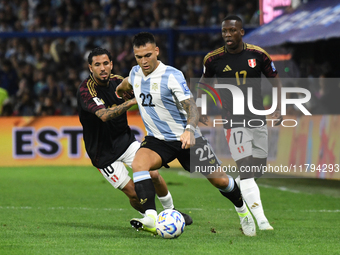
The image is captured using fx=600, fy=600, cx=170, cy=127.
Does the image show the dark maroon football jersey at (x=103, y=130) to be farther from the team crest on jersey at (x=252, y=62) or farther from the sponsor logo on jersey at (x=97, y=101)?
the team crest on jersey at (x=252, y=62)

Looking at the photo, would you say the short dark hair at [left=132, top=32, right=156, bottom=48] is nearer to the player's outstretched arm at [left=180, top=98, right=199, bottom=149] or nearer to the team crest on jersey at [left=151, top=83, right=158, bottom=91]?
the team crest on jersey at [left=151, top=83, right=158, bottom=91]

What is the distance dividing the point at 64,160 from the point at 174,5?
6219 millimetres

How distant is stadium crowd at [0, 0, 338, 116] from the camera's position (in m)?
15.6

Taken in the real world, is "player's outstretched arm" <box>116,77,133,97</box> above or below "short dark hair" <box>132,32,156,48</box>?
below

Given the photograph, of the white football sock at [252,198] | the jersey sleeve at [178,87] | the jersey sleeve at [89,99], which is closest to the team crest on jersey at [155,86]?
the jersey sleeve at [178,87]

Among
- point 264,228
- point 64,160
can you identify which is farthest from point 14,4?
point 264,228

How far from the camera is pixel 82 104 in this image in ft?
21.6

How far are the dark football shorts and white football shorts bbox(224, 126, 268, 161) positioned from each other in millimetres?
564

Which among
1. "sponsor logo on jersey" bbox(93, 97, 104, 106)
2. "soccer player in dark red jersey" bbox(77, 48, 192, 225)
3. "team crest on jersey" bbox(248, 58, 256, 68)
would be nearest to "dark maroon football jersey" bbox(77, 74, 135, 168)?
"soccer player in dark red jersey" bbox(77, 48, 192, 225)

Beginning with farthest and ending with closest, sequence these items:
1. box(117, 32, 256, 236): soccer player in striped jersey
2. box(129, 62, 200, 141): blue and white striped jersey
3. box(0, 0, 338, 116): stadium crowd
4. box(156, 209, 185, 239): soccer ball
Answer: box(0, 0, 338, 116): stadium crowd
box(129, 62, 200, 141): blue and white striped jersey
box(117, 32, 256, 236): soccer player in striped jersey
box(156, 209, 185, 239): soccer ball

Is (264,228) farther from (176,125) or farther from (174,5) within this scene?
(174,5)

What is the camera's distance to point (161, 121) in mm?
5898

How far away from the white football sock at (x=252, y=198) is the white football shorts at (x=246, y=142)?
0.30m

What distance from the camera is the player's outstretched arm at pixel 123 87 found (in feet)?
20.3
